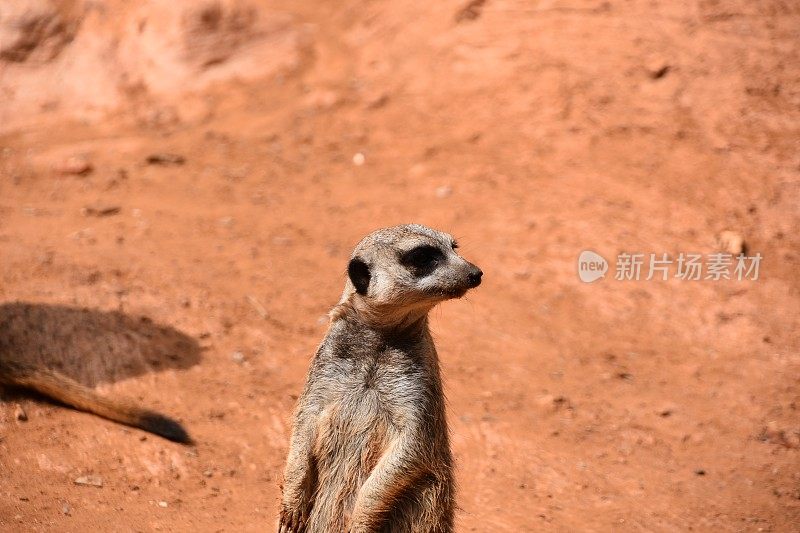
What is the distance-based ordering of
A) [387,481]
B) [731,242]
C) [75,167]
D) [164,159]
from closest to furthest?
[387,481] → [731,242] → [75,167] → [164,159]

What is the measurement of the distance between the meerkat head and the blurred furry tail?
139cm

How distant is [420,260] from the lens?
2.85 meters

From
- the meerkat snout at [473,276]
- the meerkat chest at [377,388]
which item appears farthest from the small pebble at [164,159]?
the meerkat snout at [473,276]

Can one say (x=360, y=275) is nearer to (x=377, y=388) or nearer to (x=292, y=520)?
(x=377, y=388)

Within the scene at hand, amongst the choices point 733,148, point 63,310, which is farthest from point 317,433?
point 733,148

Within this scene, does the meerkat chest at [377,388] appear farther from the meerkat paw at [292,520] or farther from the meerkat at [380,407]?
the meerkat paw at [292,520]

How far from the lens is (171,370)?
4387 millimetres

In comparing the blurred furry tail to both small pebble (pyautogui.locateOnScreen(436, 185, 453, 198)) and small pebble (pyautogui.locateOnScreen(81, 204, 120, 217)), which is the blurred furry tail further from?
small pebble (pyautogui.locateOnScreen(436, 185, 453, 198))

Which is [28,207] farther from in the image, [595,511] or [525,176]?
[595,511]

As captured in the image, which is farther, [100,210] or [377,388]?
[100,210]

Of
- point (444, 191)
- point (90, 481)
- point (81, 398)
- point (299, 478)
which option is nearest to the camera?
point (299, 478)

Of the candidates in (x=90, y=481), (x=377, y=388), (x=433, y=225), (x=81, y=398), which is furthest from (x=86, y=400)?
(x=433, y=225)

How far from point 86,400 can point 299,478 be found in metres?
1.42

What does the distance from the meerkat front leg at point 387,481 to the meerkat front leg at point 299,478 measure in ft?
0.67
